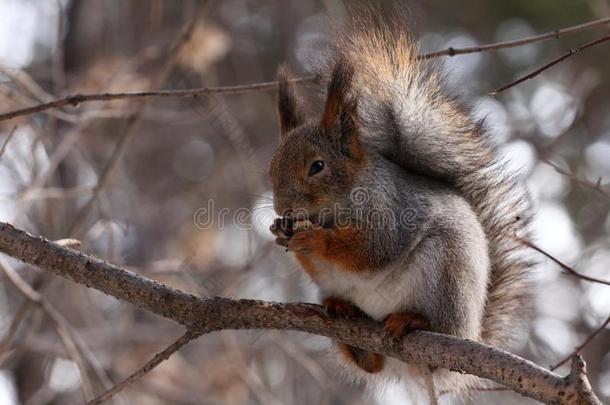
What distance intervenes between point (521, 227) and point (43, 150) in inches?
93.7

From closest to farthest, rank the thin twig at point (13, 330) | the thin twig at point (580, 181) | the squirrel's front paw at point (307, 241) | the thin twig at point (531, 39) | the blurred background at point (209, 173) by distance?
the thin twig at point (531, 39) → the thin twig at point (580, 181) → the squirrel's front paw at point (307, 241) → the thin twig at point (13, 330) → the blurred background at point (209, 173)

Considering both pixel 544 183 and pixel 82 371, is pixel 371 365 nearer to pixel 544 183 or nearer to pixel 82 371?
pixel 82 371

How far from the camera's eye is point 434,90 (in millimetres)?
3314

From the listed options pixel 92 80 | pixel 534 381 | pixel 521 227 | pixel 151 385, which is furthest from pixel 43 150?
pixel 534 381

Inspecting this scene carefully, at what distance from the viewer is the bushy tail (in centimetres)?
320

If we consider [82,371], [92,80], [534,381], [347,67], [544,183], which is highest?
[92,80]

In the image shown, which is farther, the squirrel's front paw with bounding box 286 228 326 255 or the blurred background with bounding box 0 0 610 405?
the blurred background with bounding box 0 0 610 405

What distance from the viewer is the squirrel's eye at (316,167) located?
3.04m

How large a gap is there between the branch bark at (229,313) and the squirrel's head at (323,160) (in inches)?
15.1

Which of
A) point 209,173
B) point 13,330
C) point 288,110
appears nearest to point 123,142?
point 288,110

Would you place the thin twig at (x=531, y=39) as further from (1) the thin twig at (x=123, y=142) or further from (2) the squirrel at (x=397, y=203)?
(1) the thin twig at (x=123, y=142)

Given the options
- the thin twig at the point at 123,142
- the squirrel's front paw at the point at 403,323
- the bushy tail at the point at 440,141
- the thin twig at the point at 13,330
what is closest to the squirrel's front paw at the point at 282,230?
the squirrel's front paw at the point at 403,323

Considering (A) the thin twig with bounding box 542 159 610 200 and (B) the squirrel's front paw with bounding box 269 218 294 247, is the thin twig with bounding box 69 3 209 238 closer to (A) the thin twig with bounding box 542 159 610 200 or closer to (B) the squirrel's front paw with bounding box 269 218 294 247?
(B) the squirrel's front paw with bounding box 269 218 294 247

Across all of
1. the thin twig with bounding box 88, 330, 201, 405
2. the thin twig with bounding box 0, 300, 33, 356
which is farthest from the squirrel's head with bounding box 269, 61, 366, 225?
the thin twig with bounding box 0, 300, 33, 356
